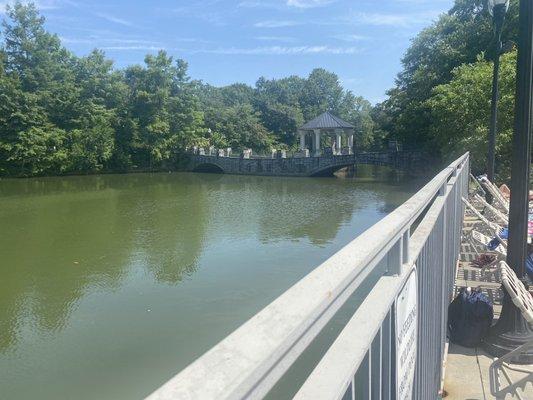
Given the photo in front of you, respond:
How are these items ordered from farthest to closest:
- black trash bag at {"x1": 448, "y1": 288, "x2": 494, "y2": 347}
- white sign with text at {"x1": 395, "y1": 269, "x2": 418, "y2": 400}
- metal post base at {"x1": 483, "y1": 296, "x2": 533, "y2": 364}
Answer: black trash bag at {"x1": 448, "y1": 288, "x2": 494, "y2": 347}
metal post base at {"x1": 483, "y1": 296, "x2": 533, "y2": 364}
white sign with text at {"x1": 395, "y1": 269, "x2": 418, "y2": 400}

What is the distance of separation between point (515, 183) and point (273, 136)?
54.2m

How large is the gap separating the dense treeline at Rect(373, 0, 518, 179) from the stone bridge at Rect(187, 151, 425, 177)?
1.33 meters

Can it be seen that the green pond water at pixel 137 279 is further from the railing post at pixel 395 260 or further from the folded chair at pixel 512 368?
the railing post at pixel 395 260

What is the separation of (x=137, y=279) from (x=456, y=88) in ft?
49.4

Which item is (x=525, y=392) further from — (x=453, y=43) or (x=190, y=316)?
(x=453, y=43)

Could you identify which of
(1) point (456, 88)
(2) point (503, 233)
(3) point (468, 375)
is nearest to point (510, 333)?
(3) point (468, 375)

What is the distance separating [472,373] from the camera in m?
3.17

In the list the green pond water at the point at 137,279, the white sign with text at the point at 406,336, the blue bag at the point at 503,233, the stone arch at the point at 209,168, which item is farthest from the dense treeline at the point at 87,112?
the white sign with text at the point at 406,336

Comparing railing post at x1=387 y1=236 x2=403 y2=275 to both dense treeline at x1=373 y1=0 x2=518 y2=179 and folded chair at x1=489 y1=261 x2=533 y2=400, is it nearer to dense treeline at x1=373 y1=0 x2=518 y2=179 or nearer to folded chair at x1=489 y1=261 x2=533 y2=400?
folded chair at x1=489 y1=261 x2=533 y2=400

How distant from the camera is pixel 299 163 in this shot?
37.9 metres

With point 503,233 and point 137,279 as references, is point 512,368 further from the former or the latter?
point 137,279

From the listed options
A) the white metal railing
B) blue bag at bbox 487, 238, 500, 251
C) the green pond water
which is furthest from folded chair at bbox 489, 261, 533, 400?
the green pond water

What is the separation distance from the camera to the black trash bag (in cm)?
351

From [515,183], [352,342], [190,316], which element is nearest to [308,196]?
[190,316]
